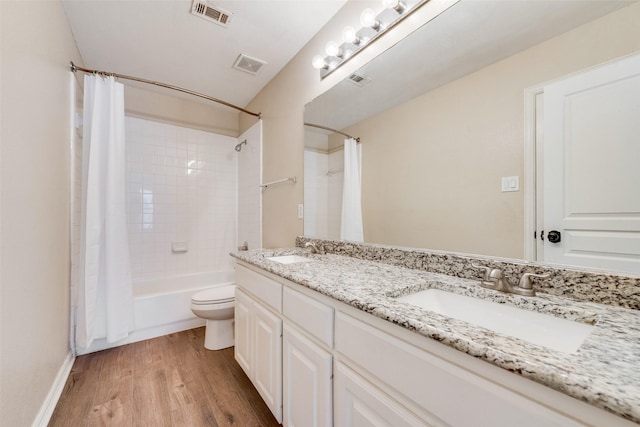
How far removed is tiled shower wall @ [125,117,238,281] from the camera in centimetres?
266

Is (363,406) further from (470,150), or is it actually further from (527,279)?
(470,150)

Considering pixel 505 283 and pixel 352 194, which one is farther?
pixel 352 194

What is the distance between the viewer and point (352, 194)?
161cm

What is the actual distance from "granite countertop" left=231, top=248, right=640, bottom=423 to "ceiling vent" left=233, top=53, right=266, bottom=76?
1.89 meters

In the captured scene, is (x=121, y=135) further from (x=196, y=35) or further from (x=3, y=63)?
(x=3, y=63)

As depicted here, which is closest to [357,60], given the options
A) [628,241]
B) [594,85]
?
[594,85]

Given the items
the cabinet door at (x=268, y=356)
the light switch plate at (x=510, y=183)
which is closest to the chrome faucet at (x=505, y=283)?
the light switch plate at (x=510, y=183)

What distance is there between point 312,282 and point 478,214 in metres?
0.70

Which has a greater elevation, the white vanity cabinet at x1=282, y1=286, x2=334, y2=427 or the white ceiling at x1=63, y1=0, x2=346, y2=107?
the white ceiling at x1=63, y1=0, x2=346, y2=107

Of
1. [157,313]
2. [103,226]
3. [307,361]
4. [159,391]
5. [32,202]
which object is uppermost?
[32,202]

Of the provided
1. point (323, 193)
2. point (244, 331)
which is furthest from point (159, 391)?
point (323, 193)

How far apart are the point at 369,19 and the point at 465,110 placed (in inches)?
30.4

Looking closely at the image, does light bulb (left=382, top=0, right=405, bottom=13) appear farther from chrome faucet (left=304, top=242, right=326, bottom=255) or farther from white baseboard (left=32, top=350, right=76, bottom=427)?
white baseboard (left=32, top=350, right=76, bottom=427)

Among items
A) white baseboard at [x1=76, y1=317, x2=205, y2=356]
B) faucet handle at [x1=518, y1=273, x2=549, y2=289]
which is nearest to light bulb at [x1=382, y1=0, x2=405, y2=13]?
faucet handle at [x1=518, y1=273, x2=549, y2=289]
